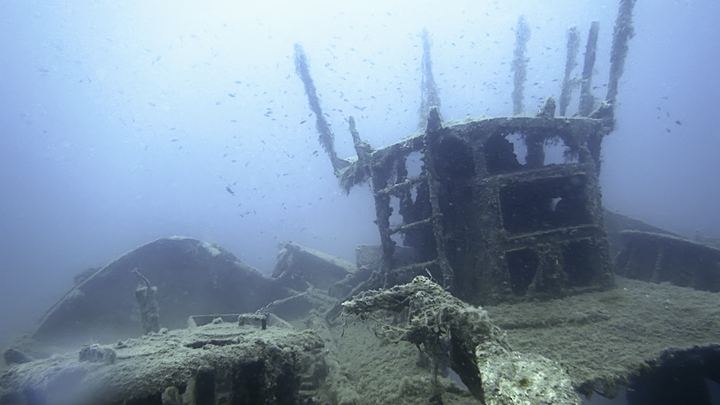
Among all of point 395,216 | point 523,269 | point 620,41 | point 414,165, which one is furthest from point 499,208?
point 414,165

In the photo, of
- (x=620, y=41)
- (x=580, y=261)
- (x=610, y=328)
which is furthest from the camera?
(x=620, y=41)

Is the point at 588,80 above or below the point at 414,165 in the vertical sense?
above

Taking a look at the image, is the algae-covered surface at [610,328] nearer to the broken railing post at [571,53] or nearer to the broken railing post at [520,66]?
the broken railing post at [571,53]

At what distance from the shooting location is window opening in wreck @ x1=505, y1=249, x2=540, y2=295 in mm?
7695

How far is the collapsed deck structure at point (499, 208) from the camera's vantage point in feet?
21.9

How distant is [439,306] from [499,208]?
421 centimetres

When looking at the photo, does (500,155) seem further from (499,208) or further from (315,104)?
(315,104)

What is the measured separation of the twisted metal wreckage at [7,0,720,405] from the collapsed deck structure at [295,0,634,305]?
0.04 m

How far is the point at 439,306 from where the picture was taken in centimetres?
327

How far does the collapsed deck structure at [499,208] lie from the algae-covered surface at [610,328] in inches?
27.5

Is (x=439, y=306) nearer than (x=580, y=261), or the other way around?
(x=439, y=306)

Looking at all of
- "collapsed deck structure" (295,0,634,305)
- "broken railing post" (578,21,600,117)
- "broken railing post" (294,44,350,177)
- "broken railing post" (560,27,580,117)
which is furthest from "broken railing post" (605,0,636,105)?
"broken railing post" (294,44,350,177)

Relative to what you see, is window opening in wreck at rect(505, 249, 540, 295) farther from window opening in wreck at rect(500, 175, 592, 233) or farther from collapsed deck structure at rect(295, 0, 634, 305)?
window opening in wreck at rect(500, 175, 592, 233)

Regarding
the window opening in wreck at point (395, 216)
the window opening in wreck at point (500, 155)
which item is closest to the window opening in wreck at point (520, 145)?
the window opening in wreck at point (500, 155)
